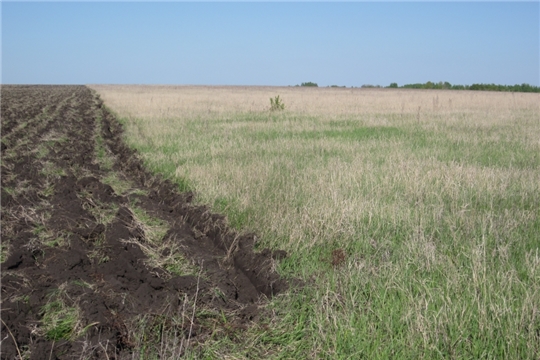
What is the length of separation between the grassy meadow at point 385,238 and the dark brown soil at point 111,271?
0.34m

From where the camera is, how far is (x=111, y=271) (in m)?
4.91

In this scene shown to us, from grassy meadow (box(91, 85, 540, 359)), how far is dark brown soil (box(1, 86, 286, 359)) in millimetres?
338

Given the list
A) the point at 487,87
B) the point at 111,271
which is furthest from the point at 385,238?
the point at 487,87

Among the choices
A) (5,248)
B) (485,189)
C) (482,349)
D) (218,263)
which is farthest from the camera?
(485,189)

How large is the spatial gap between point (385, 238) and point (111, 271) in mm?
2817

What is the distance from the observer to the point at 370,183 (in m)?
7.73

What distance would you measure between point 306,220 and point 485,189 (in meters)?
3.02

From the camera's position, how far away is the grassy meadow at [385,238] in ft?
11.2

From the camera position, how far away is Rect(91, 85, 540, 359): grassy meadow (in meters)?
3.42

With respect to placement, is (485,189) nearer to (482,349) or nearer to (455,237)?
(455,237)

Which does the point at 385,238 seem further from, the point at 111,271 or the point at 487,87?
the point at 487,87

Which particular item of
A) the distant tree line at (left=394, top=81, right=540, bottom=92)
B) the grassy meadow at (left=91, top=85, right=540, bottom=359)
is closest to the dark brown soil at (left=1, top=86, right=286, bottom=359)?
→ the grassy meadow at (left=91, top=85, right=540, bottom=359)

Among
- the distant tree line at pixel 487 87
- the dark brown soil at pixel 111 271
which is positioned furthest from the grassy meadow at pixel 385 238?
the distant tree line at pixel 487 87

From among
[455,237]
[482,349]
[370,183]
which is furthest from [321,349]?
[370,183]
